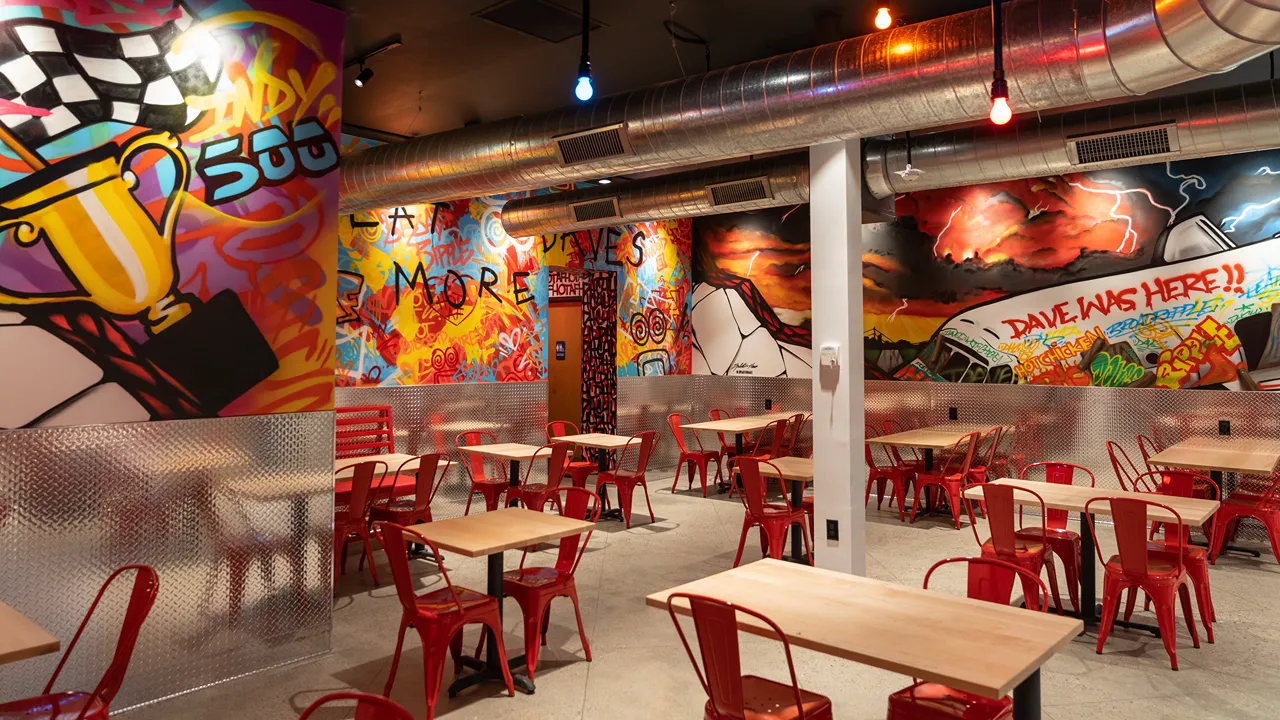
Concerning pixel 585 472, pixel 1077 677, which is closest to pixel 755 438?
pixel 585 472

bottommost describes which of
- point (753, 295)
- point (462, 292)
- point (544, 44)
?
point (462, 292)

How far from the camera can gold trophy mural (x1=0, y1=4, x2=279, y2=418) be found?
3.56 m

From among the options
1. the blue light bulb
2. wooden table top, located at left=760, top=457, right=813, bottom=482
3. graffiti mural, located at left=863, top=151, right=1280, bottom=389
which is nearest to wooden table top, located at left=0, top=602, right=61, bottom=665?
the blue light bulb

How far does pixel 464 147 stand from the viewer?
21.6 ft

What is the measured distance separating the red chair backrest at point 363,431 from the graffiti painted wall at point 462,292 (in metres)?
0.33

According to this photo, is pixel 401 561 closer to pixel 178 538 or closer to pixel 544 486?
pixel 178 538

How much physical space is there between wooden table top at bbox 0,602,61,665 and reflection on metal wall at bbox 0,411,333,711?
45.0 inches

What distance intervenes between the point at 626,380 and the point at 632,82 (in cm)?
524

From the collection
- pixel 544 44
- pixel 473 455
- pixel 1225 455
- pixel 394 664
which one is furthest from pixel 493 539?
pixel 1225 455

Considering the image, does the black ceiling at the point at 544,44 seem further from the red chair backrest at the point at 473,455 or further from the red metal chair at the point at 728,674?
the red metal chair at the point at 728,674

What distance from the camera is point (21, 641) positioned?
7.79 ft

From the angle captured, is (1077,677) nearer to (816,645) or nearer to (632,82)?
(816,645)

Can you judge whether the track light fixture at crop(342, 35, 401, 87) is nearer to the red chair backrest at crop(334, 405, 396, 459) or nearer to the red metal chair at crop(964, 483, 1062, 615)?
the red chair backrest at crop(334, 405, 396, 459)

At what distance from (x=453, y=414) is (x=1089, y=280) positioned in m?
7.25
